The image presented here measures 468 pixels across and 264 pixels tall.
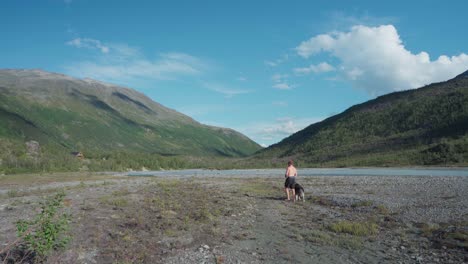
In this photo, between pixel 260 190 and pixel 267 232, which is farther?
pixel 260 190

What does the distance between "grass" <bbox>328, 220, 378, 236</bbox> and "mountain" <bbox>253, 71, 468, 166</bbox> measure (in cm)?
7026

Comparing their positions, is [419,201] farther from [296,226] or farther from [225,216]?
[225,216]

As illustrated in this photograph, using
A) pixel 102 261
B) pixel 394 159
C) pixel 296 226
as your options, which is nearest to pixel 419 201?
pixel 296 226

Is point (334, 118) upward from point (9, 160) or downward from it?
upward

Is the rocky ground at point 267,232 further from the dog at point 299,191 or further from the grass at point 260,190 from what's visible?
the grass at point 260,190

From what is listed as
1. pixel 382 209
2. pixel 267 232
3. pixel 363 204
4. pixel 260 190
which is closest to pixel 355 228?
pixel 267 232

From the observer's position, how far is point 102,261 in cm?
1233

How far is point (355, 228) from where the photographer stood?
16328 mm

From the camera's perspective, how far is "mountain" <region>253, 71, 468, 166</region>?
8881 cm

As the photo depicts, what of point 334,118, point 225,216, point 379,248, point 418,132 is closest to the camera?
point 379,248

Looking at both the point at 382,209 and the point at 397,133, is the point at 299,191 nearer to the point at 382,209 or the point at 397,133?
the point at 382,209

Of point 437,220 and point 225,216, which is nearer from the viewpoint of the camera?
point 437,220

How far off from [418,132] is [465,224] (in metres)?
110

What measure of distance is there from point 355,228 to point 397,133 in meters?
122
